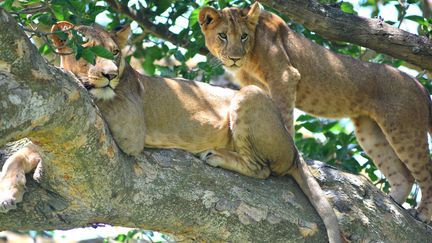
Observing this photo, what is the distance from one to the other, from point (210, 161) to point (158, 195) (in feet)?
2.07

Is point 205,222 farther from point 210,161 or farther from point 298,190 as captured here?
point 298,190

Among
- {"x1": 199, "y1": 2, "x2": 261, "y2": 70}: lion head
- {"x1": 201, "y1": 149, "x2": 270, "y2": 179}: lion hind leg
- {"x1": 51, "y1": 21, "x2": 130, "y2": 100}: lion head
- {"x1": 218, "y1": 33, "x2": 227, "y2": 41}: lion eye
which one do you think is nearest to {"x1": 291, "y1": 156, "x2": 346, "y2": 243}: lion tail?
{"x1": 201, "y1": 149, "x2": 270, "y2": 179}: lion hind leg

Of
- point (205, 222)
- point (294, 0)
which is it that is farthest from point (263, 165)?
point (294, 0)

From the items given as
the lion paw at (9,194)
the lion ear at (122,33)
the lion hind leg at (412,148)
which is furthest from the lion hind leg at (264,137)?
the lion hind leg at (412,148)

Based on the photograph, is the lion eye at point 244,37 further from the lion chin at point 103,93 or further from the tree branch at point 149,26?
the lion chin at point 103,93

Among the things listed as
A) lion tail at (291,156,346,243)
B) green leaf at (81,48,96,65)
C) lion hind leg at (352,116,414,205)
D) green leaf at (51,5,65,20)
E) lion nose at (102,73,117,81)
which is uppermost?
green leaf at (81,48,96,65)

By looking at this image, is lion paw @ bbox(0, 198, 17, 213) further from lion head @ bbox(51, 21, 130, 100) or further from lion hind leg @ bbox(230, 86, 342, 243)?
lion hind leg @ bbox(230, 86, 342, 243)

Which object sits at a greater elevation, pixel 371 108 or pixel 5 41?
pixel 5 41

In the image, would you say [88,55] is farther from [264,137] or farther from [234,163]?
[264,137]

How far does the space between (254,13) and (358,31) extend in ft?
5.57

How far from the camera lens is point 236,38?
8.25m

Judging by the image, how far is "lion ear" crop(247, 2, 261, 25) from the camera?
827 centimetres

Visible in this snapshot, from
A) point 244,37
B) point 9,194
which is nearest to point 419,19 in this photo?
point 244,37

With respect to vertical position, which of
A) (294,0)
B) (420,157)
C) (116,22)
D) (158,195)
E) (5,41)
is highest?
(5,41)
